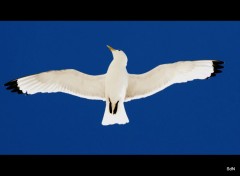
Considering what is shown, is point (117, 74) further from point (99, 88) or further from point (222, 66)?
point (222, 66)

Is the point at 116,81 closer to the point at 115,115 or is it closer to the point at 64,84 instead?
the point at 115,115

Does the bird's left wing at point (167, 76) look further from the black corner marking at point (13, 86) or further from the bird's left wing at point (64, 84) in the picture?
the black corner marking at point (13, 86)

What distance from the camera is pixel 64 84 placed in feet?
19.2

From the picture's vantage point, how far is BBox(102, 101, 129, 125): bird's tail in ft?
18.8

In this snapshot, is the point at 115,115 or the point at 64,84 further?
the point at 64,84

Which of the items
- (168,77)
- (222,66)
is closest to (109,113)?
(168,77)

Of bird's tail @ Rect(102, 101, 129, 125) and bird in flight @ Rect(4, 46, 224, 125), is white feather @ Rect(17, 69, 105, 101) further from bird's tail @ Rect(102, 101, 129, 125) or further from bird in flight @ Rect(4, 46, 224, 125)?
bird's tail @ Rect(102, 101, 129, 125)

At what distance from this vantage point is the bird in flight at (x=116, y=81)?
5754 millimetres

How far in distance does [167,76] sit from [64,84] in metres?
0.99

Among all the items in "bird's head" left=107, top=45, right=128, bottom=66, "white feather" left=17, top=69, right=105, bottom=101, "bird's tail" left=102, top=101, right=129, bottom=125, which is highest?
"bird's head" left=107, top=45, right=128, bottom=66

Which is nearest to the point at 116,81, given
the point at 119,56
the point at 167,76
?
the point at 119,56

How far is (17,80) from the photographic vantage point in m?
5.95

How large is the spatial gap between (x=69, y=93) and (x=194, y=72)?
48.1 inches

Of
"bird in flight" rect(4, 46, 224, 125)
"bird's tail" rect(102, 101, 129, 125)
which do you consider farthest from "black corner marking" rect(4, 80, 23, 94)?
"bird's tail" rect(102, 101, 129, 125)
